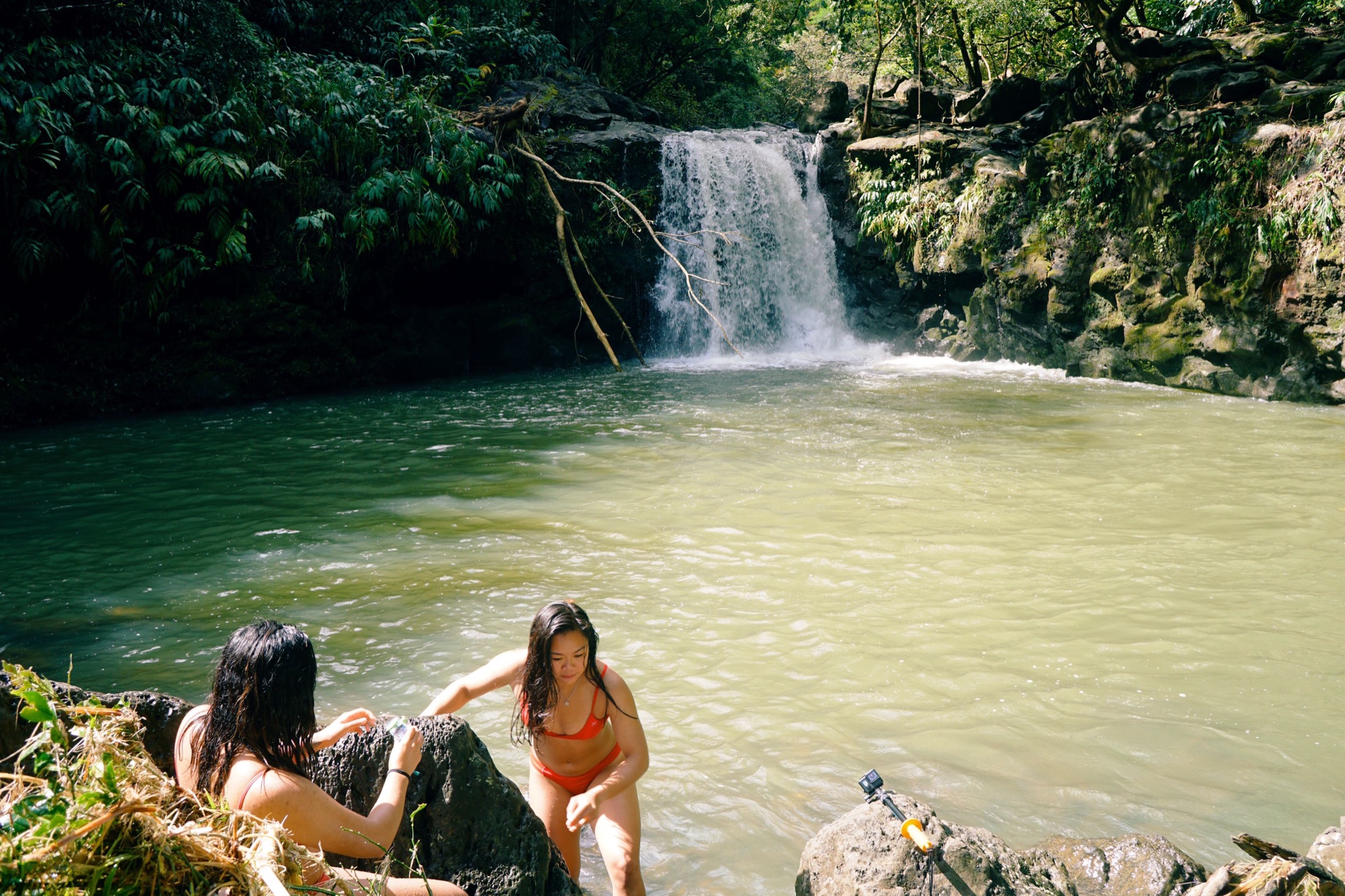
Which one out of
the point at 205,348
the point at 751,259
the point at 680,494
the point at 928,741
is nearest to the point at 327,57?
the point at 205,348

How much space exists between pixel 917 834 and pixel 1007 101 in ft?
57.1

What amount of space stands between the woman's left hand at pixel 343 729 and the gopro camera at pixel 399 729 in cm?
8

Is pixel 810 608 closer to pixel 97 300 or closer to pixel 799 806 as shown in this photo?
pixel 799 806

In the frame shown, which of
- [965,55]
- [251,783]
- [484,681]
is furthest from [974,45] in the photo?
[251,783]

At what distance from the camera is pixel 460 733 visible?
2602mm

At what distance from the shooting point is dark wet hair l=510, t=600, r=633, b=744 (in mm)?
2943

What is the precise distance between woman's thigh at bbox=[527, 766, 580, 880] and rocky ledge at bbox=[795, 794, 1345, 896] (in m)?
0.84

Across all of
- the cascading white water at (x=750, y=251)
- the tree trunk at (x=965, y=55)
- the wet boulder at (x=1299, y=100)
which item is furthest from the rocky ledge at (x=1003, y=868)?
the tree trunk at (x=965, y=55)

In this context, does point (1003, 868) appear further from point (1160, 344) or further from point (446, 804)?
point (1160, 344)

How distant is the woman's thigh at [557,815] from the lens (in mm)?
3162

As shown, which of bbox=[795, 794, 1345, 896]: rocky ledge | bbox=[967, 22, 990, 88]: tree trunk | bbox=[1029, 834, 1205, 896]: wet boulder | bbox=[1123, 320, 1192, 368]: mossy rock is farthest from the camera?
bbox=[967, 22, 990, 88]: tree trunk

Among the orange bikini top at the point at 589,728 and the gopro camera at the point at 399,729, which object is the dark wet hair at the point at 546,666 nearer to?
the orange bikini top at the point at 589,728

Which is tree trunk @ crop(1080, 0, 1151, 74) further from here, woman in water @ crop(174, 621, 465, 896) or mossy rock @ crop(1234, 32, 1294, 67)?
woman in water @ crop(174, 621, 465, 896)

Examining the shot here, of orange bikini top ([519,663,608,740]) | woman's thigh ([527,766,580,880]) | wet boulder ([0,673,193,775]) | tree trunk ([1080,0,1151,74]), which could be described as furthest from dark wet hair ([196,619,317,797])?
tree trunk ([1080,0,1151,74])
